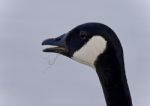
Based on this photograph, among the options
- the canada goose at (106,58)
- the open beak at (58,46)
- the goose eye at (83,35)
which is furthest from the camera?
the open beak at (58,46)

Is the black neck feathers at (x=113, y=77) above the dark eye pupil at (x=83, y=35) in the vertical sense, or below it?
below

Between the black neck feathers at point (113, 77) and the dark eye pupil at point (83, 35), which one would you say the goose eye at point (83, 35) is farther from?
the black neck feathers at point (113, 77)

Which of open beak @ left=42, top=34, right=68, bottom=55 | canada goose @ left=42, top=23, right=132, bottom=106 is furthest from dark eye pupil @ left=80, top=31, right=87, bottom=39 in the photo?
open beak @ left=42, top=34, right=68, bottom=55

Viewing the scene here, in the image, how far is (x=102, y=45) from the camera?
4.91m

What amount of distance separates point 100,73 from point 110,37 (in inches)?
10.9

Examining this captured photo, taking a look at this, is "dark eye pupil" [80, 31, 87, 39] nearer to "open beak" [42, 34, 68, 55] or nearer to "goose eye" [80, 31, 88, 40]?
"goose eye" [80, 31, 88, 40]

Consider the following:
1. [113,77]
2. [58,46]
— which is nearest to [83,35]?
[58,46]

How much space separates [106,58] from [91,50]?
15cm

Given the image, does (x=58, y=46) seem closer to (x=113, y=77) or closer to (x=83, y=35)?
(x=83, y=35)

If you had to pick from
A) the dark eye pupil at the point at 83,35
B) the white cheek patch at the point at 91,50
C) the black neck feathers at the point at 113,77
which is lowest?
the black neck feathers at the point at 113,77

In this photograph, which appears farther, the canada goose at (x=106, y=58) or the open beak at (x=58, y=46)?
the open beak at (x=58, y=46)

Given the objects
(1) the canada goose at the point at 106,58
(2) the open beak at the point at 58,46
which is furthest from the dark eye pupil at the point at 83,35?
(2) the open beak at the point at 58,46

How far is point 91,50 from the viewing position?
5.02m

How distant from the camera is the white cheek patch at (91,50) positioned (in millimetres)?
4918
